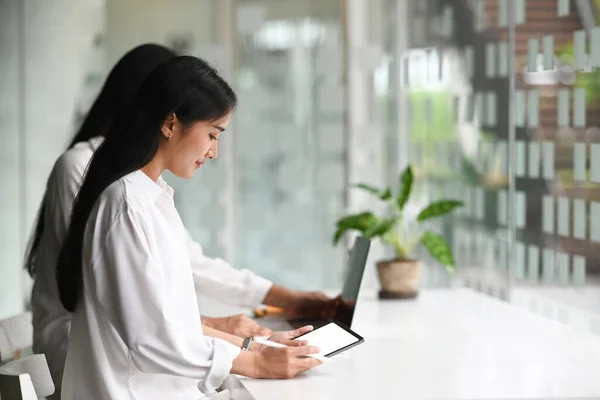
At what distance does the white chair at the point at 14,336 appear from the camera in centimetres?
264

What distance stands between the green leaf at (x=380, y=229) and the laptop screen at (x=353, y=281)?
0.30m

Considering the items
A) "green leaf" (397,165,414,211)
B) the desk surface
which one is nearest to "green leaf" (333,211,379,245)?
"green leaf" (397,165,414,211)

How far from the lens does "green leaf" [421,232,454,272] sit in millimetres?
3148

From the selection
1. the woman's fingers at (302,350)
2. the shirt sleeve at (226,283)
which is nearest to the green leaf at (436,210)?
the shirt sleeve at (226,283)

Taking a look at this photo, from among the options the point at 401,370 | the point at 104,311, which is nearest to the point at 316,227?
the point at 401,370

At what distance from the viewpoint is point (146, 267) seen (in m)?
1.74

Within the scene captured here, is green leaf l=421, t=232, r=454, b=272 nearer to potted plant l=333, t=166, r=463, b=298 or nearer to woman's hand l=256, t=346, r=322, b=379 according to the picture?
potted plant l=333, t=166, r=463, b=298

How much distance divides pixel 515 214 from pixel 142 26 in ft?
7.46

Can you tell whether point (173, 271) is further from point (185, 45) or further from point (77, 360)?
point (185, 45)

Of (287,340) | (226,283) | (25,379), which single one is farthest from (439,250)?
(25,379)

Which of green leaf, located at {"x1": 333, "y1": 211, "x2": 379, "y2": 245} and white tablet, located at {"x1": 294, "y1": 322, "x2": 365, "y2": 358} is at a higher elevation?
green leaf, located at {"x1": 333, "y1": 211, "x2": 379, "y2": 245}

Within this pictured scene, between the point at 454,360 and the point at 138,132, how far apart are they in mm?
921

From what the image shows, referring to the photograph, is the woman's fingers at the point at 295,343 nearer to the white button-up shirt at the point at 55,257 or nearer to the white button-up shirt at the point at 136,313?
the white button-up shirt at the point at 136,313

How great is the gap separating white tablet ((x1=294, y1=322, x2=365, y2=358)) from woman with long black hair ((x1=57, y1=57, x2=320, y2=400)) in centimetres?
13
